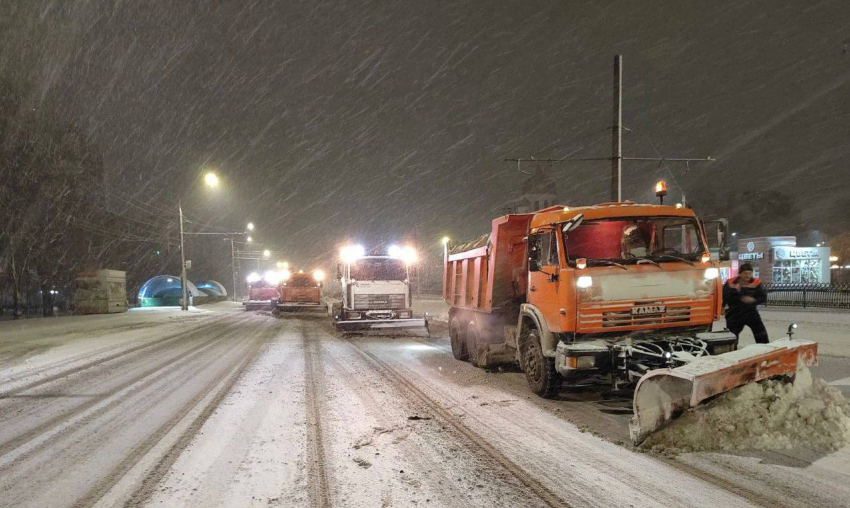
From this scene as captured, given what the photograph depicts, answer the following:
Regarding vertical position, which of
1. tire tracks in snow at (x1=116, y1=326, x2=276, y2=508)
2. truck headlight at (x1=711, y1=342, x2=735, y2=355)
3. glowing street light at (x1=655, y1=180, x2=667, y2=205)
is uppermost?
glowing street light at (x1=655, y1=180, x2=667, y2=205)

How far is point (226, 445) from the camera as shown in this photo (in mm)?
5660

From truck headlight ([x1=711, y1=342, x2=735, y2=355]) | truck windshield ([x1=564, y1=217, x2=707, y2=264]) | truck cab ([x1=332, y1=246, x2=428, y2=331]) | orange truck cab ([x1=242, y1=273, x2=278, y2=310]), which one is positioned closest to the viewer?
truck headlight ([x1=711, y1=342, x2=735, y2=355])

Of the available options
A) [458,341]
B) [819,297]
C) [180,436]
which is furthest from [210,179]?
[819,297]

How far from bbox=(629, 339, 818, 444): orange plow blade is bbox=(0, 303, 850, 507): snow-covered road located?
16.9 inches

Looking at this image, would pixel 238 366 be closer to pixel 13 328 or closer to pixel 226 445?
pixel 226 445

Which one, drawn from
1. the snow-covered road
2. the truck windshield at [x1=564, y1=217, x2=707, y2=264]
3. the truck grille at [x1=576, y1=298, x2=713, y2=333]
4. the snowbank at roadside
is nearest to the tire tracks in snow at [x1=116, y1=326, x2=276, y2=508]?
the snow-covered road

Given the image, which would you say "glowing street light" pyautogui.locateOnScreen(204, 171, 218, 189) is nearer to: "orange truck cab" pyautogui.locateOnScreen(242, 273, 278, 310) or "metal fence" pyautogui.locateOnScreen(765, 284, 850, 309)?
"orange truck cab" pyautogui.locateOnScreen(242, 273, 278, 310)

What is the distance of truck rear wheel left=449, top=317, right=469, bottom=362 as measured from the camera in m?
11.7

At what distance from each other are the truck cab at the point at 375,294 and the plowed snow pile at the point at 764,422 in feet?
40.7

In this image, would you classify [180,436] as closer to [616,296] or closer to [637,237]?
[616,296]

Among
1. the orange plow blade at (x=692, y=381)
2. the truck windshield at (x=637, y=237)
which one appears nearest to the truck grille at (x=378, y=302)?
the truck windshield at (x=637, y=237)

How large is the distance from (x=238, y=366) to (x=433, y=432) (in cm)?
669

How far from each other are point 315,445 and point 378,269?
43.3 feet

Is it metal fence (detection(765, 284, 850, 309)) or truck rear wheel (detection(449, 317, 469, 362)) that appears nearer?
truck rear wheel (detection(449, 317, 469, 362))
